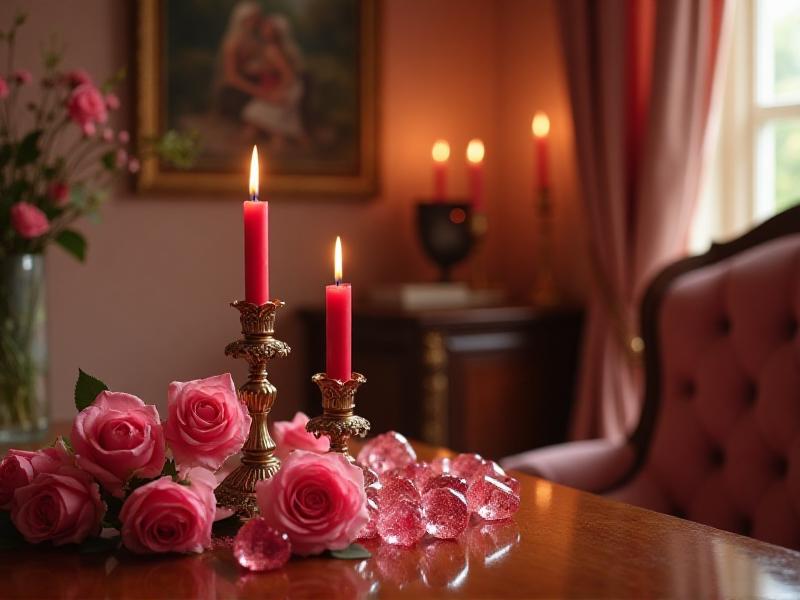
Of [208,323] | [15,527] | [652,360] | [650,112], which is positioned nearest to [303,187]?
[208,323]

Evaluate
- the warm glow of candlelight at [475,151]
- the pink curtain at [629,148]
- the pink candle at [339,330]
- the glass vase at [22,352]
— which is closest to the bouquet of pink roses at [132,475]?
the pink candle at [339,330]

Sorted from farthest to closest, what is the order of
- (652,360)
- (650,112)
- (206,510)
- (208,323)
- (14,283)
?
(208,323), (650,112), (652,360), (14,283), (206,510)

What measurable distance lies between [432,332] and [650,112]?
0.92 m

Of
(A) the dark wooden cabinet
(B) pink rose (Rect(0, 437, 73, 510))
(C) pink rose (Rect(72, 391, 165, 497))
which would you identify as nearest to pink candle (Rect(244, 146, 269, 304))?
(C) pink rose (Rect(72, 391, 165, 497))

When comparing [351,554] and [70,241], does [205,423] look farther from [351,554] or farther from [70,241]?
[70,241]

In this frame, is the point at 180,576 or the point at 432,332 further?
the point at 432,332

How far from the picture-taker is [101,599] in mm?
927

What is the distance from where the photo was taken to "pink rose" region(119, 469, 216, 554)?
1014mm

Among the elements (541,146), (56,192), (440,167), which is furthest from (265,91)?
(56,192)

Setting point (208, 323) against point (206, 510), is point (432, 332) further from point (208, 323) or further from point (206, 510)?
point (206, 510)

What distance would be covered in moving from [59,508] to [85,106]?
3.91ft

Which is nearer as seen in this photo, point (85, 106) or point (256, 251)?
point (256, 251)

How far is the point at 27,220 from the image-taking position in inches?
75.6

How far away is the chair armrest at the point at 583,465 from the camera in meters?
2.23
